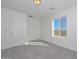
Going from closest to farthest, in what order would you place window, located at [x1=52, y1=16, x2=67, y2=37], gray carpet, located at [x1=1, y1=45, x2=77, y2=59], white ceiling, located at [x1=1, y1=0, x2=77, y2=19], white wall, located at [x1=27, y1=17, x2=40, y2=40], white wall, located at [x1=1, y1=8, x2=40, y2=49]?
gray carpet, located at [x1=1, y1=45, x2=77, y2=59] < white ceiling, located at [x1=1, y1=0, x2=77, y2=19] < white wall, located at [x1=1, y1=8, x2=40, y2=49] < window, located at [x1=52, y1=16, x2=67, y2=37] < white wall, located at [x1=27, y1=17, x2=40, y2=40]

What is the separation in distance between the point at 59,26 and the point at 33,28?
3.40 metres

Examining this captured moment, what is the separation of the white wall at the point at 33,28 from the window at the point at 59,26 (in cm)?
256

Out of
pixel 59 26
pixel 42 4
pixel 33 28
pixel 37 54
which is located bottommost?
pixel 37 54

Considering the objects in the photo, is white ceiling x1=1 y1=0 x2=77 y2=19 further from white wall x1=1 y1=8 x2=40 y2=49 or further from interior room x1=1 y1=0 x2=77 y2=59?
white wall x1=1 y1=8 x2=40 y2=49

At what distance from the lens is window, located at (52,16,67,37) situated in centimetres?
600

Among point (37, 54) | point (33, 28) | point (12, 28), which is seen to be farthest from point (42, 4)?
point (33, 28)

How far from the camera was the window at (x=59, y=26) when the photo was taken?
600 cm

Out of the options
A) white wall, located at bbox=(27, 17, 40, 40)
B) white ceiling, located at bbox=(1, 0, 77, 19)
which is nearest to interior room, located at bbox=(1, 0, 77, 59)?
white ceiling, located at bbox=(1, 0, 77, 19)

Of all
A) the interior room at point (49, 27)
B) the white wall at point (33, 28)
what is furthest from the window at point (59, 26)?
the white wall at point (33, 28)

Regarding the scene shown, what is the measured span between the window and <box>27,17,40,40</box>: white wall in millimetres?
2556

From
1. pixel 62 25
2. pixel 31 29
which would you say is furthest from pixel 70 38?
pixel 31 29

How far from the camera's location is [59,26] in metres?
6.74

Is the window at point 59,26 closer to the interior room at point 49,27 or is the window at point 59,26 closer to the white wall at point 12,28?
the interior room at point 49,27

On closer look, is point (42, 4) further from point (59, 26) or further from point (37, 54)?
point (59, 26)
